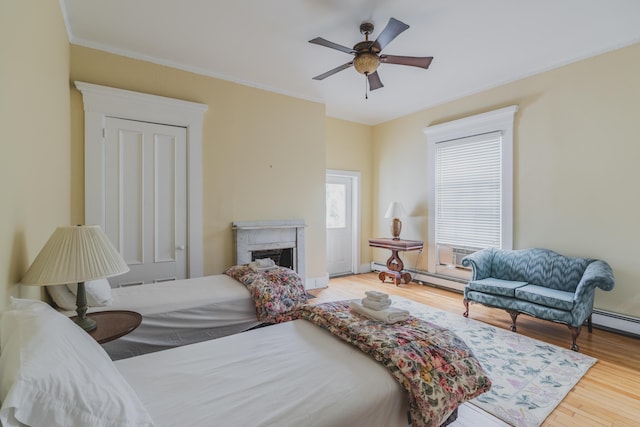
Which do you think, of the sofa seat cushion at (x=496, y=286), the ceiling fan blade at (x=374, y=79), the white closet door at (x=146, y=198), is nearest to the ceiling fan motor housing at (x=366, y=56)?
the ceiling fan blade at (x=374, y=79)

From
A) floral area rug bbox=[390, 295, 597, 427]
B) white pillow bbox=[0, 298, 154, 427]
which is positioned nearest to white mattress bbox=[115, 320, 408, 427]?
white pillow bbox=[0, 298, 154, 427]

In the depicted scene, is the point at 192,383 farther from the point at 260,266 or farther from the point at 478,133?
the point at 478,133

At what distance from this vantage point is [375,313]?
6.22ft

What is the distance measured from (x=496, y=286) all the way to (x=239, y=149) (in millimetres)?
3627

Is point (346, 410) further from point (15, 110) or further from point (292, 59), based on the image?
point (292, 59)

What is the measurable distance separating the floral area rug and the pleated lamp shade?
2.55 m

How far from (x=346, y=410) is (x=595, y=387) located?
7.64 ft

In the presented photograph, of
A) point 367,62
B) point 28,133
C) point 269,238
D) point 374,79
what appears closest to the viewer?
point 28,133

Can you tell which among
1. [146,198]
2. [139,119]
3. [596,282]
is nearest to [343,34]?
[139,119]

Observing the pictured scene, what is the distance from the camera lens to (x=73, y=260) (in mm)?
1553

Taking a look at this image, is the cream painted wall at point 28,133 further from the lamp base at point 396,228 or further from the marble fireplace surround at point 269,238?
the lamp base at point 396,228

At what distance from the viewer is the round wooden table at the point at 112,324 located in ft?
5.60

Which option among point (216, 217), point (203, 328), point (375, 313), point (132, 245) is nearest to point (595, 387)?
point (375, 313)

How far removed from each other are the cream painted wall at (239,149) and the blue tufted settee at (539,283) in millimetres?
2451
